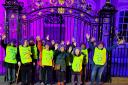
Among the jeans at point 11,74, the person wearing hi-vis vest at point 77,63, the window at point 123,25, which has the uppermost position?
the window at point 123,25

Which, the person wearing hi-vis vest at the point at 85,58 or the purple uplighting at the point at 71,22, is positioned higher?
the purple uplighting at the point at 71,22

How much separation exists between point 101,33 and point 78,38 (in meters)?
2.34

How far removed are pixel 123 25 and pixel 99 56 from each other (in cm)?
479

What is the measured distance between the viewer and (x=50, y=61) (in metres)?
12.2

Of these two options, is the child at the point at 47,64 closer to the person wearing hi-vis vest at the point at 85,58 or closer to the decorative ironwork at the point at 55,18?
the person wearing hi-vis vest at the point at 85,58

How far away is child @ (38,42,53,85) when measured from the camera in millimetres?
12141

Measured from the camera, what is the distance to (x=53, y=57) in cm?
1224

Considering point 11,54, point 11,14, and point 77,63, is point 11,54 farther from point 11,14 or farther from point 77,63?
point 77,63

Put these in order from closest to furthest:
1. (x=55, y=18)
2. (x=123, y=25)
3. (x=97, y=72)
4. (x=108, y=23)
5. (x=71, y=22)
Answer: (x=97, y=72) → (x=108, y=23) → (x=55, y=18) → (x=71, y=22) → (x=123, y=25)

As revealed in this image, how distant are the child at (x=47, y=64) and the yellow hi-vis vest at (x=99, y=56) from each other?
1.53 metres

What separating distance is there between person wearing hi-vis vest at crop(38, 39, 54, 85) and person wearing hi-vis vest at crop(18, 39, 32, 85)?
1.41 ft

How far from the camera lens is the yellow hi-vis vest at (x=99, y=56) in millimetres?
Result: 12398

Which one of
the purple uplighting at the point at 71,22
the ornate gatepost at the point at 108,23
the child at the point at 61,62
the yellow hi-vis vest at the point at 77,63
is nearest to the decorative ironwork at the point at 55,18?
the purple uplighting at the point at 71,22

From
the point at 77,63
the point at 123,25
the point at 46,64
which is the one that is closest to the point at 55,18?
the point at 46,64
